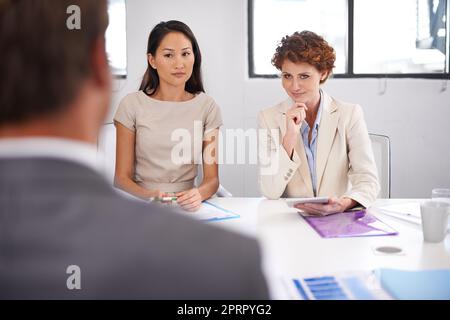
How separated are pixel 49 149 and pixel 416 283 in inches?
29.5

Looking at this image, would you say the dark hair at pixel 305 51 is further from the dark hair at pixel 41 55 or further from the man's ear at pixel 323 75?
the dark hair at pixel 41 55

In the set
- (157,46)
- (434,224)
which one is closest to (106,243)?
(434,224)

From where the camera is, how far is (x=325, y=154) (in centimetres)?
180

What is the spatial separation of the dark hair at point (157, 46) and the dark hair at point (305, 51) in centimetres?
34

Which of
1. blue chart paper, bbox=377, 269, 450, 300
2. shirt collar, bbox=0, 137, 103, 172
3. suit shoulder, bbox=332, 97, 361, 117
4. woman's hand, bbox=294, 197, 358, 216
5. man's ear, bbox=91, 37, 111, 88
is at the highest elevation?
man's ear, bbox=91, 37, 111, 88

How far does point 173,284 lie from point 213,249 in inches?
1.8

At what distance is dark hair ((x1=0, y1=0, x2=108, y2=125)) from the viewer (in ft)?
1.35

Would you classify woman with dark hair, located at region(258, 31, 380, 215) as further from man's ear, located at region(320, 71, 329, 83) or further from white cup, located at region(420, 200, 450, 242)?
white cup, located at region(420, 200, 450, 242)

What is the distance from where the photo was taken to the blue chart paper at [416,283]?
0.86 m

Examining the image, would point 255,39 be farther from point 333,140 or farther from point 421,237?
point 421,237

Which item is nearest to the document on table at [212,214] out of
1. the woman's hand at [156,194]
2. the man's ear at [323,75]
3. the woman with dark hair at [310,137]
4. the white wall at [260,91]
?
the woman's hand at [156,194]

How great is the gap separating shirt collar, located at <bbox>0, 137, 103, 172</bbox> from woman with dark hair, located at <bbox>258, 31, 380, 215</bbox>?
132 centimetres

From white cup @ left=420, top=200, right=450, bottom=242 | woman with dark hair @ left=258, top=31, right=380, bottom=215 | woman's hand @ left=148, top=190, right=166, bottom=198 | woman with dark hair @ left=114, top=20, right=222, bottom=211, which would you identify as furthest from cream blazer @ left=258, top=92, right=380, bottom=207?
white cup @ left=420, top=200, right=450, bottom=242

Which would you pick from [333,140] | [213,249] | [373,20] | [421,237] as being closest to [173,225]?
[213,249]
